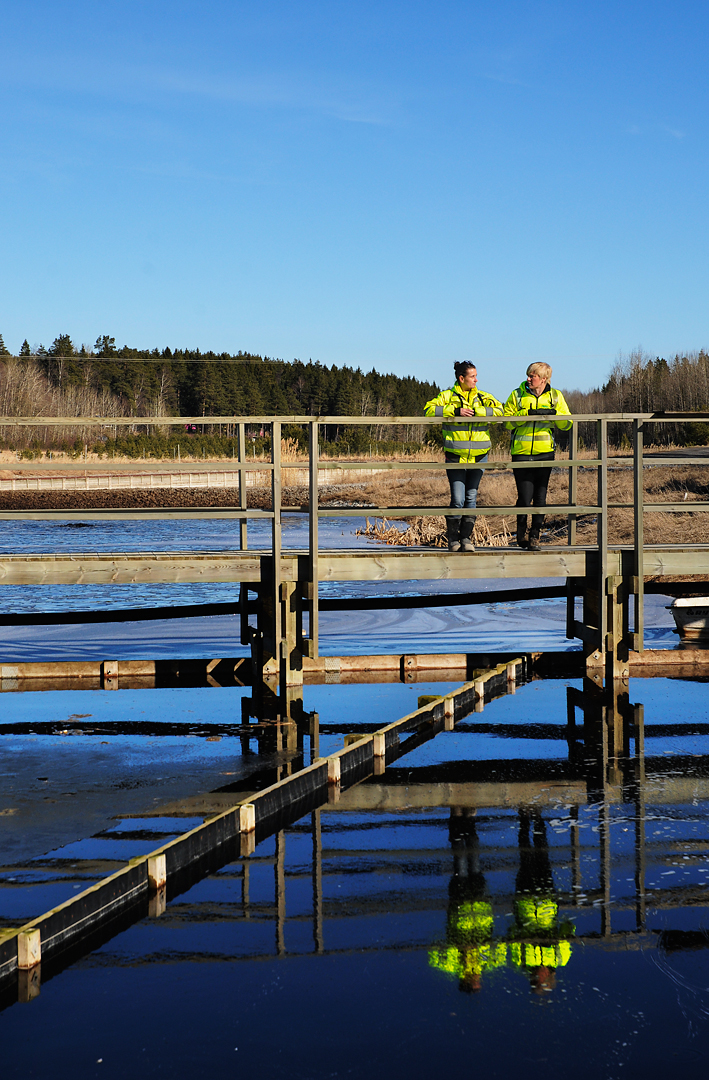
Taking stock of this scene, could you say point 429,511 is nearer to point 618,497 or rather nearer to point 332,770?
point 332,770

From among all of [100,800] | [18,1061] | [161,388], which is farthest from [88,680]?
[161,388]

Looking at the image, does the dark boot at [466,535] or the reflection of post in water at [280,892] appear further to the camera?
the dark boot at [466,535]

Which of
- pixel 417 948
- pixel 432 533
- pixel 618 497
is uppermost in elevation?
pixel 618 497

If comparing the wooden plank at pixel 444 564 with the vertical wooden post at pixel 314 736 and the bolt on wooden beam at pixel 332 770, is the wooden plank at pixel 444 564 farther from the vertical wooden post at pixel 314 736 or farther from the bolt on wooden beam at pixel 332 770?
the bolt on wooden beam at pixel 332 770

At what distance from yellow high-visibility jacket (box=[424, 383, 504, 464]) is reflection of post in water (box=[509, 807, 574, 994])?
14.9ft

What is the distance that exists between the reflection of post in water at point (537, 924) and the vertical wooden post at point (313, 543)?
3738 millimetres

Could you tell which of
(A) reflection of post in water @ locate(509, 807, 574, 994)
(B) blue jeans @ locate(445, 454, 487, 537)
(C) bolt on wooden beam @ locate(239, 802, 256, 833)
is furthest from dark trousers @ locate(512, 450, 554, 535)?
(C) bolt on wooden beam @ locate(239, 802, 256, 833)

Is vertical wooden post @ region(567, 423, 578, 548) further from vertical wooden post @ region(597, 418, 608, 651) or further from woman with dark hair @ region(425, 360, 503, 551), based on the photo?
woman with dark hair @ region(425, 360, 503, 551)

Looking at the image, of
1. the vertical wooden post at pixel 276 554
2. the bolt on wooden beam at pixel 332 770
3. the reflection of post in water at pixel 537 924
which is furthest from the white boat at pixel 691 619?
the reflection of post in water at pixel 537 924

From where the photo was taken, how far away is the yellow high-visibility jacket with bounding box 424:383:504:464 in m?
8.48

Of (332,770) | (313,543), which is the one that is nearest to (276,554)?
(313,543)

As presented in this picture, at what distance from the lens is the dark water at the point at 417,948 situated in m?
2.91

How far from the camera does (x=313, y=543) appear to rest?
8.23 metres

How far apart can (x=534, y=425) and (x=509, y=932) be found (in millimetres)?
5669
